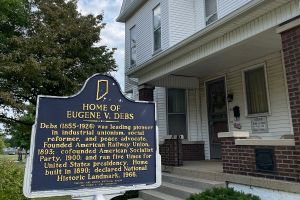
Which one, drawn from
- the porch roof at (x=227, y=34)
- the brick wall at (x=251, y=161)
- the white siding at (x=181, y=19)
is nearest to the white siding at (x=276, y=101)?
the porch roof at (x=227, y=34)

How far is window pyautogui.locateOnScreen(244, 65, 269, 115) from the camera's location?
830 cm

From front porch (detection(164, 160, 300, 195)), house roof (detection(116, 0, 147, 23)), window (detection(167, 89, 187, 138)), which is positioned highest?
house roof (detection(116, 0, 147, 23))

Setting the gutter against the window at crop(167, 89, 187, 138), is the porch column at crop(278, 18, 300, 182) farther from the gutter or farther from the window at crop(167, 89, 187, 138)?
the window at crop(167, 89, 187, 138)

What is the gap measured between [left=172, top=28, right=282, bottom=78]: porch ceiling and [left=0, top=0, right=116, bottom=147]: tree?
5.22 metres

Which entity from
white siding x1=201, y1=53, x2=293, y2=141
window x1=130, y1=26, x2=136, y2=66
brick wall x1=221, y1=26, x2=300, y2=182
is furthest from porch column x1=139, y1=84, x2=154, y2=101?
brick wall x1=221, y1=26, x2=300, y2=182

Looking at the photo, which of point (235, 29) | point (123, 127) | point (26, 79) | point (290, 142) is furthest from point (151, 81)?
point (123, 127)

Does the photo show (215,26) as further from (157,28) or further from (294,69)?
(157,28)

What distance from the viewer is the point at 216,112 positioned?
1020cm

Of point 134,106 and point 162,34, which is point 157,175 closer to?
point 134,106

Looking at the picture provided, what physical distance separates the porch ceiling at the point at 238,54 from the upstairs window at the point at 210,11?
6.95ft

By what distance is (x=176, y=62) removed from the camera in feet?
28.5

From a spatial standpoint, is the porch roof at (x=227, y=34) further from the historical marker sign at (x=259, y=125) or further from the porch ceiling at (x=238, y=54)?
the historical marker sign at (x=259, y=125)

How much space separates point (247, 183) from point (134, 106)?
3083mm

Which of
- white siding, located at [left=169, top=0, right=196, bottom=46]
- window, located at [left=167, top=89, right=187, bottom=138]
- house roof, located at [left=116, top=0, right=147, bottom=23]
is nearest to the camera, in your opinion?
window, located at [left=167, top=89, right=187, bottom=138]
